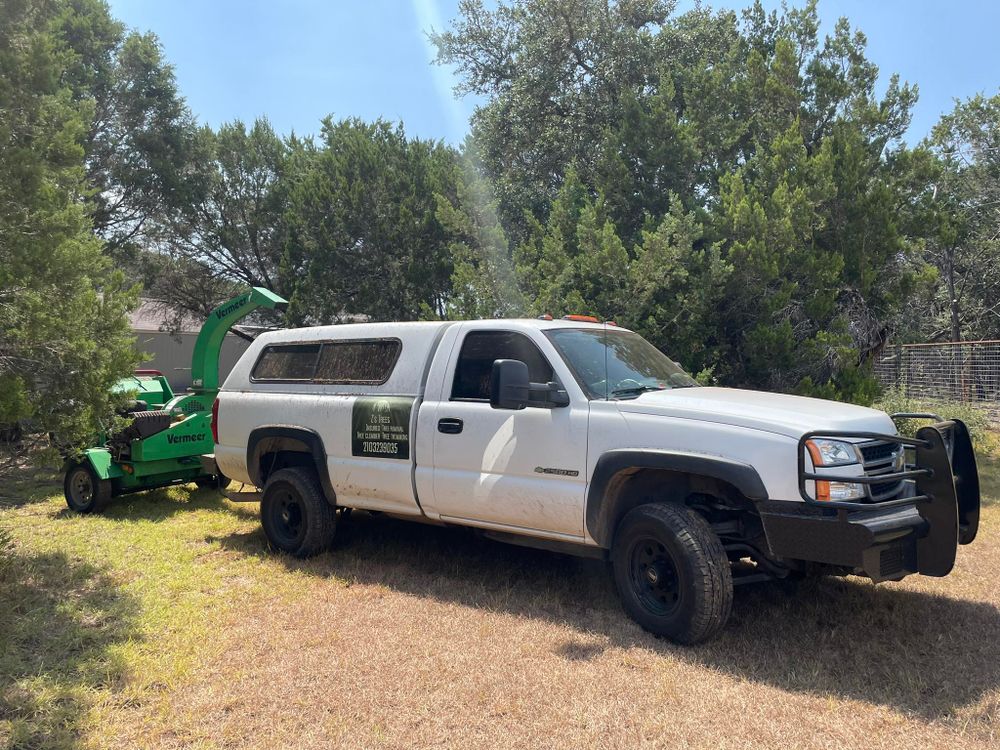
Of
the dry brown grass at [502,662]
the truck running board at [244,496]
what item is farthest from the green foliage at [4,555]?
the truck running board at [244,496]

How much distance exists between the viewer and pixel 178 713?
3.61 meters

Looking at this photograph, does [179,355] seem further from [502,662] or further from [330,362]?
[502,662]

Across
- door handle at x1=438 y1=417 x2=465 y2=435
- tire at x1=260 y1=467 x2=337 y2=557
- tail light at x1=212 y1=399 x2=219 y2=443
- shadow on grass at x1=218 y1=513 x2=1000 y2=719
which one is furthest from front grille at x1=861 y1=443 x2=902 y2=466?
tail light at x1=212 y1=399 x2=219 y2=443

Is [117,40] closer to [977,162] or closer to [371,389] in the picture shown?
[371,389]

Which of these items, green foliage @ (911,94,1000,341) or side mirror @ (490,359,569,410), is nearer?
side mirror @ (490,359,569,410)

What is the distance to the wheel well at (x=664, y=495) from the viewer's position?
4.51 meters

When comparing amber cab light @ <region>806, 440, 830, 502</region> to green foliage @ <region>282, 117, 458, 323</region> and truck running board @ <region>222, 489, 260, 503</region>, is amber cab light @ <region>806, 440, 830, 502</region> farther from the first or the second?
green foliage @ <region>282, 117, 458, 323</region>

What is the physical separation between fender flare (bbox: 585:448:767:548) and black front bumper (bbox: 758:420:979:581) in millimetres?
172

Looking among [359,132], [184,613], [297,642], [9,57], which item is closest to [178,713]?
[297,642]

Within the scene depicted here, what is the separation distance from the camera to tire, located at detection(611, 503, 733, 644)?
4199mm

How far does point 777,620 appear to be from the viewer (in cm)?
483

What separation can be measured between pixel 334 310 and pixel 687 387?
42.5ft

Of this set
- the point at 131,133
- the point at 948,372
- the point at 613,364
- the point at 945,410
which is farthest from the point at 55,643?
the point at 131,133

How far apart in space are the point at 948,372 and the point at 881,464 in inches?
462
